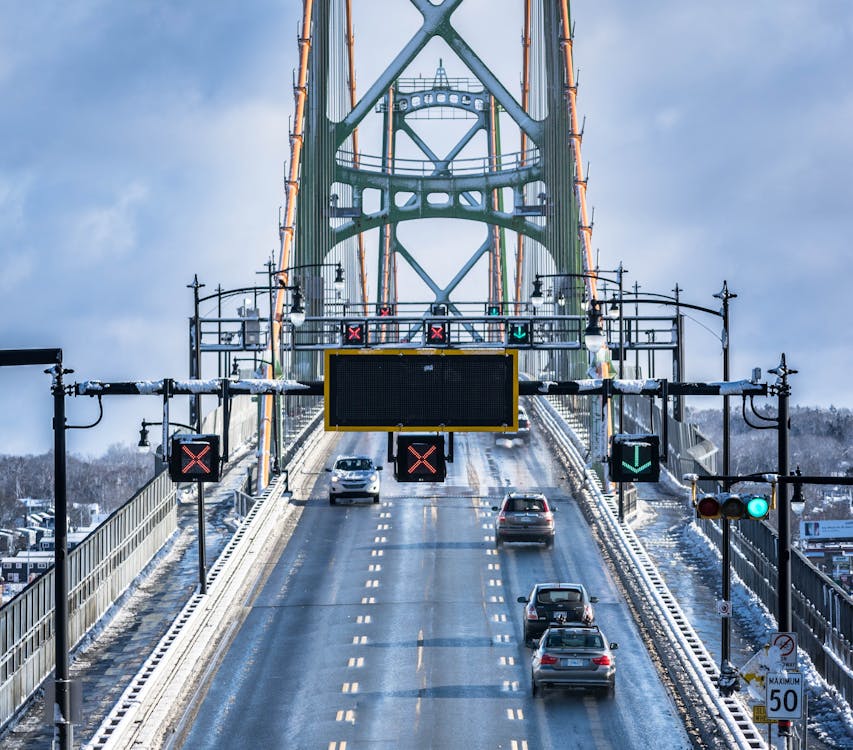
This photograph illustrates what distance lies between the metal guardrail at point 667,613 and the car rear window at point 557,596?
242 centimetres

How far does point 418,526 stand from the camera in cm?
6294

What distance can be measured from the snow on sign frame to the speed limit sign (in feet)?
19.2

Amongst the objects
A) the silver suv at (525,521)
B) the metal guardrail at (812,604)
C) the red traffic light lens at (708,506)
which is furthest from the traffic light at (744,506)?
the silver suv at (525,521)

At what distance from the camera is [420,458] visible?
29812mm

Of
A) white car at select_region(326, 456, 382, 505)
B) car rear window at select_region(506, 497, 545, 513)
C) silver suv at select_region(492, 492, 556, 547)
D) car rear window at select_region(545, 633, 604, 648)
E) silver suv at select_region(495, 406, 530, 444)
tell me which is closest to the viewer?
car rear window at select_region(545, 633, 604, 648)

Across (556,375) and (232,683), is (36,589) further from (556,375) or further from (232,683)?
(556,375)

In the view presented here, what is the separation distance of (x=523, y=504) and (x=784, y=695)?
2875 centimetres

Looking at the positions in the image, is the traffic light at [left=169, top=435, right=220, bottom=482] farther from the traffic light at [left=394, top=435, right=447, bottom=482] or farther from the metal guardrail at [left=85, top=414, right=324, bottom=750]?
the metal guardrail at [left=85, top=414, right=324, bottom=750]

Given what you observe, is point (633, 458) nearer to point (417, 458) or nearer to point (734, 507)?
point (734, 507)

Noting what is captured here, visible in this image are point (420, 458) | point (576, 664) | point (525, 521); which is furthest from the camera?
point (525, 521)

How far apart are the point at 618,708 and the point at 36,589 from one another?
12.3 m

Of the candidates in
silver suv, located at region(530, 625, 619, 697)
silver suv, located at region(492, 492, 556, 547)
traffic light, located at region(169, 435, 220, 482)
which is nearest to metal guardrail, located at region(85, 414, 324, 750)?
traffic light, located at region(169, 435, 220, 482)

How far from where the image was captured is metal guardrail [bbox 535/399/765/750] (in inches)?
1363

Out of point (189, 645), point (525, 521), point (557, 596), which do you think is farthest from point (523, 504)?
point (189, 645)
